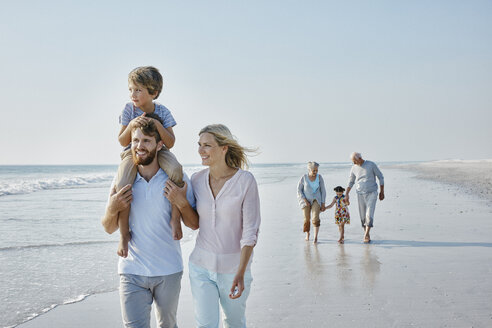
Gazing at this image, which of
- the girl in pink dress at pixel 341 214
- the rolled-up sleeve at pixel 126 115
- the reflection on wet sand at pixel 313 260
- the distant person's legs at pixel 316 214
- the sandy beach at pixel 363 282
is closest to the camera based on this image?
the rolled-up sleeve at pixel 126 115

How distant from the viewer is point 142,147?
3.15 m

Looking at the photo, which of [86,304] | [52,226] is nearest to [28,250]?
[52,226]

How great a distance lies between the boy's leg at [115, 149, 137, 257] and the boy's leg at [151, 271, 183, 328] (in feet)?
1.04

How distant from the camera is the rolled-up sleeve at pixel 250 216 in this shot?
10.2 feet

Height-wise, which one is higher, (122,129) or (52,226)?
(122,129)

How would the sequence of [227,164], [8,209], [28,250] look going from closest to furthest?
[227,164] → [28,250] → [8,209]

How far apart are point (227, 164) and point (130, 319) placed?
4.30ft

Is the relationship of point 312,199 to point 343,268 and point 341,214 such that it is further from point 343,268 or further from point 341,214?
point 343,268

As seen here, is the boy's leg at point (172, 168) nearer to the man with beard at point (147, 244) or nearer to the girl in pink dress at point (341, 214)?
the man with beard at point (147, 244)

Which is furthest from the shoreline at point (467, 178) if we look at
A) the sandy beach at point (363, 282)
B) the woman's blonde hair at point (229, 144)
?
the woman's blonde hair at point (229, 144)

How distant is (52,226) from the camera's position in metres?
11.2

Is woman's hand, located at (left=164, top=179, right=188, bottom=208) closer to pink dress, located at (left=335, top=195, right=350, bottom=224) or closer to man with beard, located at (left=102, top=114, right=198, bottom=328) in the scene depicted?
man with beard, located at (left=102, top=114, right=198, bottom=328)

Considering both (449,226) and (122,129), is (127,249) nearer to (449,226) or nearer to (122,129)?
(122,129)

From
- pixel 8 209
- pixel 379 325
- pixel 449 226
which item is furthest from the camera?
pixel 8 209
